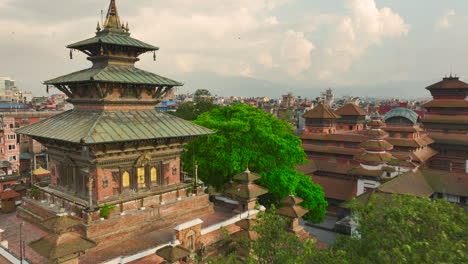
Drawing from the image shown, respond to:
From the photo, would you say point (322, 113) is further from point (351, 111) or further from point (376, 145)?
point (376, 145)

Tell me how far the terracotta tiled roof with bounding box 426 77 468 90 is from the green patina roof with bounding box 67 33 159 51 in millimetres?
43195

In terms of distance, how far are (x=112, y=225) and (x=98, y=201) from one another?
154 cm

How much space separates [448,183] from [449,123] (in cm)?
1665

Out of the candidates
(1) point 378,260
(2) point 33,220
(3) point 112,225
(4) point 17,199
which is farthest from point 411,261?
(4) point 17,199

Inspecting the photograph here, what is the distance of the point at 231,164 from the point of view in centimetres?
2384

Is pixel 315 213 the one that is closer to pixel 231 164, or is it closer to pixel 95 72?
pixel 231 164

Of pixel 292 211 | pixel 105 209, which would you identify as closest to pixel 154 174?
pixel 105 209

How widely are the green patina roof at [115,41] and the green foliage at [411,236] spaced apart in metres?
15.5

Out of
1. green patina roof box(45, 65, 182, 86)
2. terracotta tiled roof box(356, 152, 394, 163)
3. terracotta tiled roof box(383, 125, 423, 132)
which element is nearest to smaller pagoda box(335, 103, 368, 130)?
terracotta tiled roof box(383, 125, 423, 132)

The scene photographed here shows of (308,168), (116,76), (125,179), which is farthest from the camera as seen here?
(308,168)

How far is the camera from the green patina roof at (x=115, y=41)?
19.1 metres

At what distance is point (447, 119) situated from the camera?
152 ft

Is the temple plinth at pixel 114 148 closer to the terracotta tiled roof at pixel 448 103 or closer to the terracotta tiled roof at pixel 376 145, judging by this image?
the terracotta tiled roof at pixel 376 145

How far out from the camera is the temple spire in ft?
69.1
